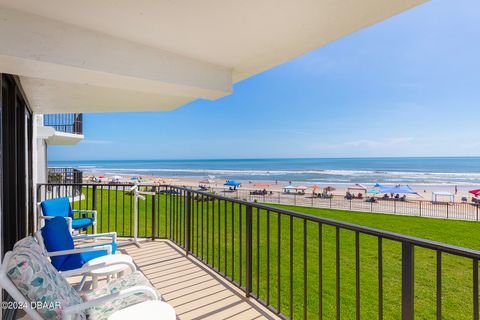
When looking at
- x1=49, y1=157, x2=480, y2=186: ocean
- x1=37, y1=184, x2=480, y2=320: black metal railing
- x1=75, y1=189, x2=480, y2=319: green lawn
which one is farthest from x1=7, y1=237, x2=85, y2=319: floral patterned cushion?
x1=49, y1=157, x2=480, y2=186: ocean

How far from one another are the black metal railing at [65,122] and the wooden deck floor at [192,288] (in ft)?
24.8

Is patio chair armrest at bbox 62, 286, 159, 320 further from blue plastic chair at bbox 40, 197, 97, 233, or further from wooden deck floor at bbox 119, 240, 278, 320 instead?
blue plastic chair at bbox 40, 197, 97, 233

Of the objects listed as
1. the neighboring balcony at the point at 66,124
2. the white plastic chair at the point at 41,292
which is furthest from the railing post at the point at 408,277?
the neighboring balcony at the point at 66,124

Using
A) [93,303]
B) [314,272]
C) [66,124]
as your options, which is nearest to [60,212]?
[93,303]

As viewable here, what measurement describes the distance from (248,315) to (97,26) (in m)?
2.58

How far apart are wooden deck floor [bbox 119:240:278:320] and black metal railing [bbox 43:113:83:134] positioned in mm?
7557

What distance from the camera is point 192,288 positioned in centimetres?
266

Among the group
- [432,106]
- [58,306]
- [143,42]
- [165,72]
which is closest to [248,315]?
[58,306]

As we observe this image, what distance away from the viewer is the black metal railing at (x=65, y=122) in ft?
29.8

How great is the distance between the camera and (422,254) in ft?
19.5

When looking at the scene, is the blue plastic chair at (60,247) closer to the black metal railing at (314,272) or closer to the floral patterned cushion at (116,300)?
the floral patterned cushion at (116,300)

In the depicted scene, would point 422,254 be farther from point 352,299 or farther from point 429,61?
point 429,61

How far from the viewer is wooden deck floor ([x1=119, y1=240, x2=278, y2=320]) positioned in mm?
2221

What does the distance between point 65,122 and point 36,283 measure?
32.7 feet
